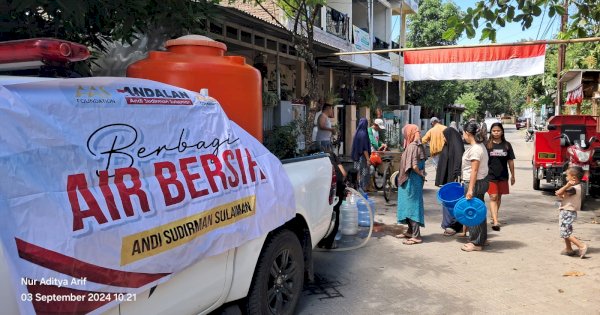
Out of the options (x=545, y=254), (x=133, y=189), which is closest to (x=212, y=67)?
(x=133, y=189)

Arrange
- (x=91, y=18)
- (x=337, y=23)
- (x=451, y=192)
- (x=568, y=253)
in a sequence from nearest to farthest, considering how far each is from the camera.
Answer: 1. (x=91, y=18)
2. (x=568, y=253)
3. (x=451, y=192)
4. (x=337, y=23)

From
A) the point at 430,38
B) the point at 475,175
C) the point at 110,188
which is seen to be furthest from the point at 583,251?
the point at 430,38

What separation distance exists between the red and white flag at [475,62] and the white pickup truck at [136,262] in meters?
7.80

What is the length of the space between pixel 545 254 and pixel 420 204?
1660 millimetres

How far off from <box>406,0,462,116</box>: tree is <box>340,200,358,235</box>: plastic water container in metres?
21.8

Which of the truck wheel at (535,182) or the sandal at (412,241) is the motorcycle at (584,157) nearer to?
the truck wheel at (535,182)

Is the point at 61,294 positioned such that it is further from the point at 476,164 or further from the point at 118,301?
the point at 476,164

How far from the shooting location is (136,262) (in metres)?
2.14

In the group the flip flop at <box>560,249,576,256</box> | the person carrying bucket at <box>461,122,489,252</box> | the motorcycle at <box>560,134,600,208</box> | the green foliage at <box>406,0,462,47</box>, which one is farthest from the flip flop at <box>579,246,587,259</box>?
the green foliage at <box>406,0,462,47</box>

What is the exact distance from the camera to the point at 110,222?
6.64 ft

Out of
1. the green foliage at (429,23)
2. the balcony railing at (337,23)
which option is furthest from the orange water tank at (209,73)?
the green foliage at (429,23)

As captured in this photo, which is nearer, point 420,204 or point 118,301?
point 118,301

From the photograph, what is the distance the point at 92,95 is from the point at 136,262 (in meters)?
0.80

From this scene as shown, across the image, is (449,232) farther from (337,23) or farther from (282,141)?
(337,23)
